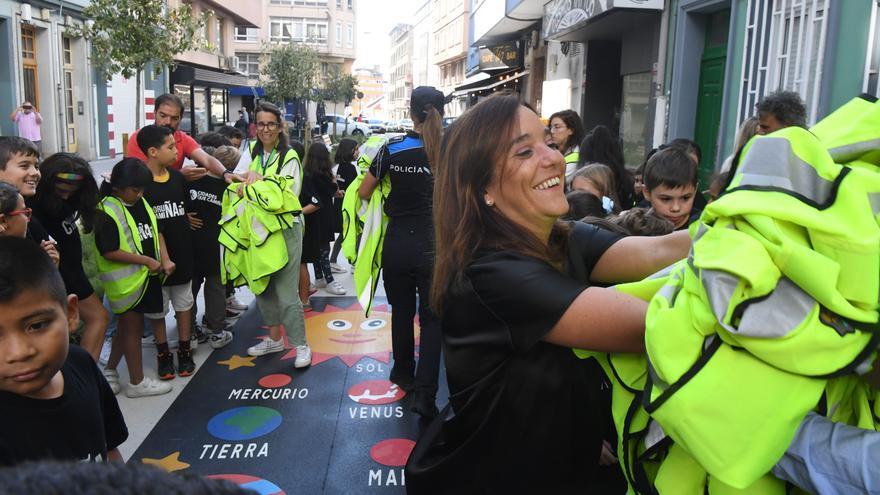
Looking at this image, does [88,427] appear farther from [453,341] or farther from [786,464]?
[786,464]

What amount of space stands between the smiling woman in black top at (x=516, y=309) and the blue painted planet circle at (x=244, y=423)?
247 centimetres

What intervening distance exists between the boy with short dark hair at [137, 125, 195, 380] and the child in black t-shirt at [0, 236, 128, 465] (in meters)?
2.74

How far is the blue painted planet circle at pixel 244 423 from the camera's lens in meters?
3.96

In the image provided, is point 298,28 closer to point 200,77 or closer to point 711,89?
point 200,77

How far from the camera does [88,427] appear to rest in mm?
1920

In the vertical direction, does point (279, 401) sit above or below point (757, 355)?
below

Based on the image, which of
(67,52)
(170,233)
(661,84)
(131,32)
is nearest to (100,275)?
(170,233)

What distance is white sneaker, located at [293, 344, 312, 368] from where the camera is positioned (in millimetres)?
4977

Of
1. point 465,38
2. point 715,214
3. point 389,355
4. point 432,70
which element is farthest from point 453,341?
point 432,70

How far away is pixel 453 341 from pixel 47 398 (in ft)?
3.63

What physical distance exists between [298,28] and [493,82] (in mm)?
42176

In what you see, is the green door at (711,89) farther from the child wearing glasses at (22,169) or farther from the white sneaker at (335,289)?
the child wearing glasses at (22,169)

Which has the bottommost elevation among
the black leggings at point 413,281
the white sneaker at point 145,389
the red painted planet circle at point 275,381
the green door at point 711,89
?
the red painted planet circle at point 275,381

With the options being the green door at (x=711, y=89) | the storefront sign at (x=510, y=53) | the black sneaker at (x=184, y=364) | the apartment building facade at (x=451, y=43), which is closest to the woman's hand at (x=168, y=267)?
the black sneaker at (x=184, y=364)
